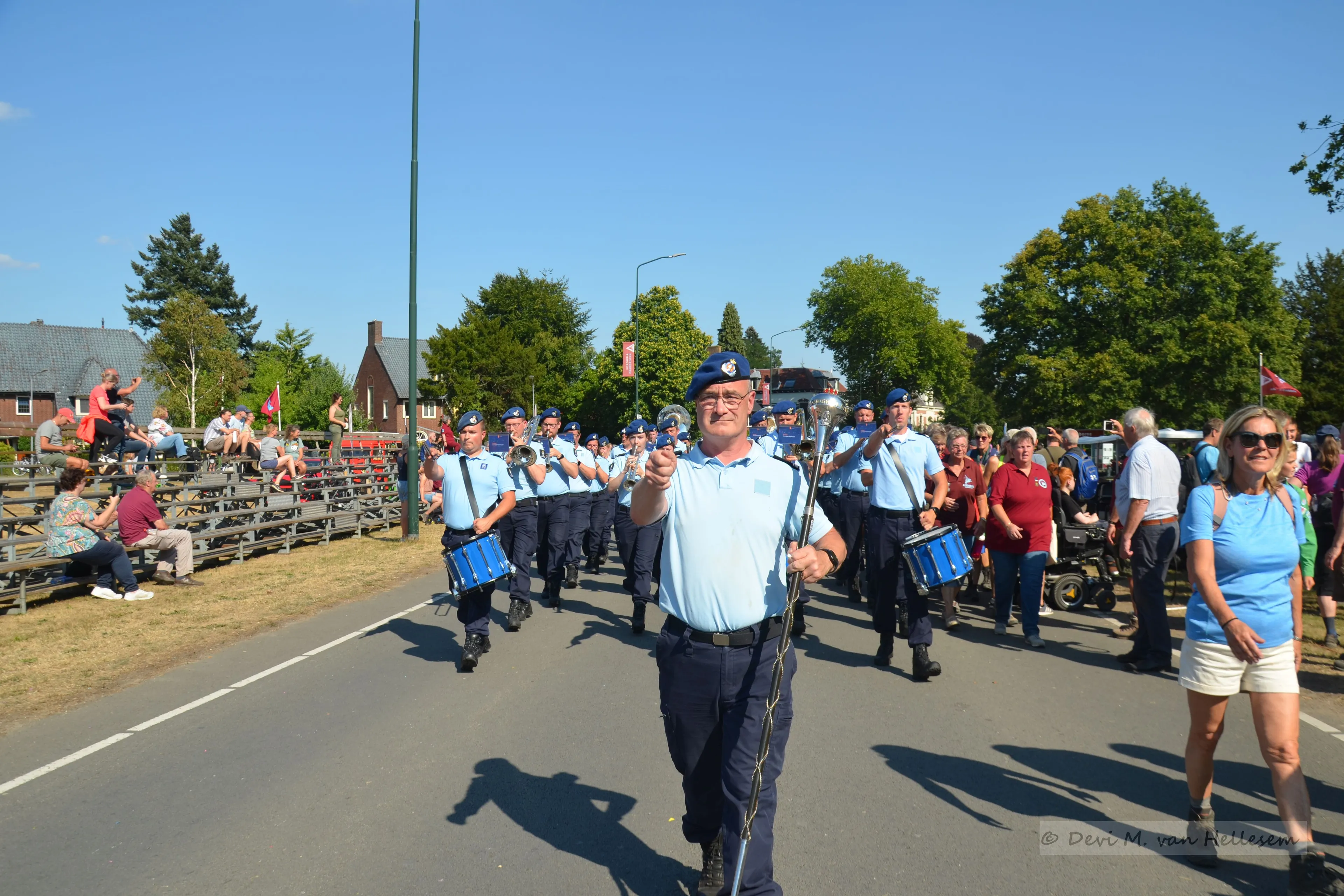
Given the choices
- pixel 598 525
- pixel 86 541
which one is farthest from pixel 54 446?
pixel 598 525

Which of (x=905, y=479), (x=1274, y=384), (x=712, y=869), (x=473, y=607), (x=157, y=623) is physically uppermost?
(x=1274, y=384)

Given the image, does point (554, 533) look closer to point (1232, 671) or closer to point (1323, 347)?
point (1232, 671)

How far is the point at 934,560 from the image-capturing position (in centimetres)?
721

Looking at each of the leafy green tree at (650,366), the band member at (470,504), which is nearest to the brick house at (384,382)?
the leafy green tree at (650,366)

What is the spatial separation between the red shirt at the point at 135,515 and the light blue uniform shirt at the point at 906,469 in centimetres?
951

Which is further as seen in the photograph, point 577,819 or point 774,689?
point 577,819

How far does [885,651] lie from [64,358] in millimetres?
80808

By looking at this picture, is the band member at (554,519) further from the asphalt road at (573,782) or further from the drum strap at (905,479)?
the drum strap at (905,479)

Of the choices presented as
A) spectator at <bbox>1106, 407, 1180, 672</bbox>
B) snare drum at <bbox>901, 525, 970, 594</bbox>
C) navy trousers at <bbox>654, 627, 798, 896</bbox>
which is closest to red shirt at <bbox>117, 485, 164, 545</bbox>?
snare drum at <bbox>901, 525, 970, 594</bbox>

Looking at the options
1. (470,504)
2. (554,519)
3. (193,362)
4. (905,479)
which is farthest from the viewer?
(193,362)

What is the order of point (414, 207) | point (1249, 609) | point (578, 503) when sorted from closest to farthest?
point (1249, 609), point (578, 503), point (414, 207)

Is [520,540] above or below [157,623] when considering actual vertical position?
above

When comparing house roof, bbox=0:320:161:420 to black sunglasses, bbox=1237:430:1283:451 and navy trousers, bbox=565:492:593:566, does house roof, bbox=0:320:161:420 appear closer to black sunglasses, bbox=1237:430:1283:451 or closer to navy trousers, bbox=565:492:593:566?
navy trousers, bbox=565:492:593:566

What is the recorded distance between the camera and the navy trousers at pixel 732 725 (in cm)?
341
